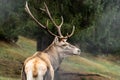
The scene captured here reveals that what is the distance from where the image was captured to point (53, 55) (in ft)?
45.1

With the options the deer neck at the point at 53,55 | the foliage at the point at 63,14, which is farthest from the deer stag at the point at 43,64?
the foliage at the point at 63,14

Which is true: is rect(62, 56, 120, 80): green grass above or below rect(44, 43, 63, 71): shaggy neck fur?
below

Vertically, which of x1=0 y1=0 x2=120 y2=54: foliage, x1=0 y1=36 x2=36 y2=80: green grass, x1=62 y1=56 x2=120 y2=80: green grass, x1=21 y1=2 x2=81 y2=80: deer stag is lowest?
x1=62 y1=56 x2=120 y2=80: green grass

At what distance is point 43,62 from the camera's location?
461 inches

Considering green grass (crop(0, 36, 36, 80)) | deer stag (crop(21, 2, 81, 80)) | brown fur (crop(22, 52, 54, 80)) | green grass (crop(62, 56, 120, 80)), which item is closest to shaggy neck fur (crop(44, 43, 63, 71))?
deer stag (crop(21, 2, 81, 80))

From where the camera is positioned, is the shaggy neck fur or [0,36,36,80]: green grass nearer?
the shaggy neck fur

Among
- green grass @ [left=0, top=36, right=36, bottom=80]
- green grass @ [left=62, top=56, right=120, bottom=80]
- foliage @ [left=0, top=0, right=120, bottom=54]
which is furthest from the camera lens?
green grass @ [left=62, top=56, right=120, bottom=80]

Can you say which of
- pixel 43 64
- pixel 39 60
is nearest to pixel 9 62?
pixel 39 60

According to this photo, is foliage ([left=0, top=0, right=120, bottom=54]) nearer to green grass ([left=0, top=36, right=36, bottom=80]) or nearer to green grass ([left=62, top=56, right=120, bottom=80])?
green grass ([left=0, top=36, right=36, bottom=80])

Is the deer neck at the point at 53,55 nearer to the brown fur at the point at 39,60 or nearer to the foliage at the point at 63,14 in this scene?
the brown fur at the point at 39,60

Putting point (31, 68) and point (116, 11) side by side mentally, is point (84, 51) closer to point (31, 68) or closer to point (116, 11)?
point (116, 11)

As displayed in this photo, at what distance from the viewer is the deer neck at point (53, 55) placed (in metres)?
13.6

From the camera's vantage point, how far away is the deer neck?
13633mm

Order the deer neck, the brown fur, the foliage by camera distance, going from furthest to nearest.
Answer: the foliage < the deer neck < the brown fur
